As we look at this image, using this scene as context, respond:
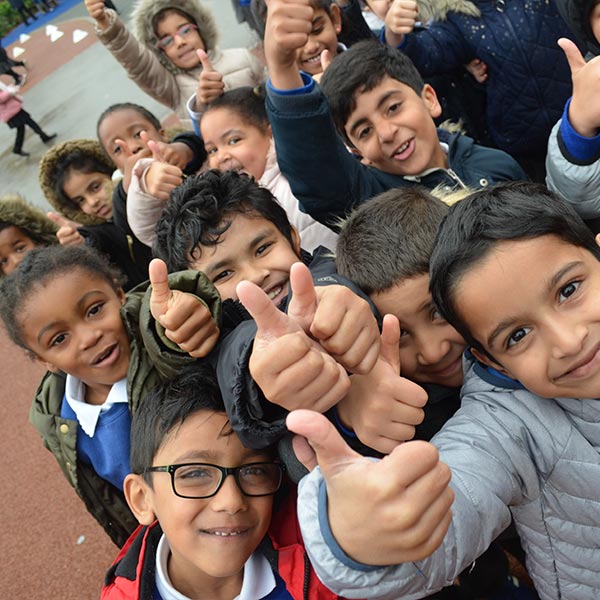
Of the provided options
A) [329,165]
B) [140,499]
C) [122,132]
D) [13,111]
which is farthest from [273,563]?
[13,111]

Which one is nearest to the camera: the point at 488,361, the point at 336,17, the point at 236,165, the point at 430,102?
the point at 488,361

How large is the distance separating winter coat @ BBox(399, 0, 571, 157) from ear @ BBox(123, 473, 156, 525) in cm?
215

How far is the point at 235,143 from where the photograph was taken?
7.42ft

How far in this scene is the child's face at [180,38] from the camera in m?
3.28

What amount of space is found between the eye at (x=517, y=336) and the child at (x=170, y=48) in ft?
8.65

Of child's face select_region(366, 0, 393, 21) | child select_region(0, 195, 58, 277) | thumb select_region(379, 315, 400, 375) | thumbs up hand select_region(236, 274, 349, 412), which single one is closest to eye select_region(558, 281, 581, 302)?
thumb select_region(379, 315, 400, 375)

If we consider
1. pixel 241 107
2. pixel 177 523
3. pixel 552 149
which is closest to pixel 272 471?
pixel 177 523

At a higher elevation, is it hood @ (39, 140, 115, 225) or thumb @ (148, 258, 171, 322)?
thumb @ (148, 258, 171, 322)

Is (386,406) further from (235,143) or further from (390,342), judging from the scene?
(235,143)

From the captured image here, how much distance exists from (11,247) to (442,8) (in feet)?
7.83

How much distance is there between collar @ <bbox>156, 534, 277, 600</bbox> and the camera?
4.39ft

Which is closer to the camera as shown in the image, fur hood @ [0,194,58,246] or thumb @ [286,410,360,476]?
thumb @ [286,410,360,476]

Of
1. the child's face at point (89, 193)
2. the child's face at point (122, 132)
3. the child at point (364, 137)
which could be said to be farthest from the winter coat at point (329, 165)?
the child's face at point (89, 193)

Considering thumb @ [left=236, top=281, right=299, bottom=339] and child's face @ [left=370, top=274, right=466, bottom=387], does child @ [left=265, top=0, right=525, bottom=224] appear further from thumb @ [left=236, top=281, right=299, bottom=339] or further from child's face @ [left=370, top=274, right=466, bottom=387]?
thumb @ [left=236, top=281, right=299, bottom=339]
